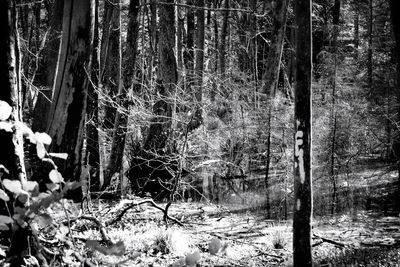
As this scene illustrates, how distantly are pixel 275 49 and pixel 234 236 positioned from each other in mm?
12017

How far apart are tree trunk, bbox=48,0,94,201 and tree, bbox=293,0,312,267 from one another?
3.00 metres

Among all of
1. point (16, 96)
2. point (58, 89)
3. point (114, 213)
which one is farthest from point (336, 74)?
point (16, 96)

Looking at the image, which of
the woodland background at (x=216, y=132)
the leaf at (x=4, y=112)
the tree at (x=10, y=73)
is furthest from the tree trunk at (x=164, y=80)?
the leaf at (x=4, y=112)

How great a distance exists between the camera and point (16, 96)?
10.3 feet

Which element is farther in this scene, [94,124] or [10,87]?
[94,124]

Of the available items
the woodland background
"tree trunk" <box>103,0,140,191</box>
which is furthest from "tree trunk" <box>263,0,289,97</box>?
"tree trunk" <box>103,0,140,191</box>

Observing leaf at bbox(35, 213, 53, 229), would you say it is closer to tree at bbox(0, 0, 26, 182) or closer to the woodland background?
tree at bbox(0, 0, 26, 182)

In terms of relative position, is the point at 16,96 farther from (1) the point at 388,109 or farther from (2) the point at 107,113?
(1) the point at 388,109

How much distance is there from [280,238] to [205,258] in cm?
198

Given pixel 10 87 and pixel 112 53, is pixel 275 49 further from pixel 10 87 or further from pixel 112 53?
pixel 10 87

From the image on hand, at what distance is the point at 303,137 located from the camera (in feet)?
18.2

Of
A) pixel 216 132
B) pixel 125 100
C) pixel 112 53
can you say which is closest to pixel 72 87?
pixel 125 100

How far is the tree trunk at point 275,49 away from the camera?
1902 cm

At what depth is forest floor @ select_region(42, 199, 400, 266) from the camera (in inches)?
264
